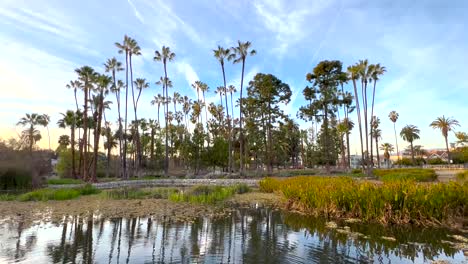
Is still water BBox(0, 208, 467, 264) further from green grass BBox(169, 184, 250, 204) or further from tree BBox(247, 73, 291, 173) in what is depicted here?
tree BBox(247, 73, 291, 173)

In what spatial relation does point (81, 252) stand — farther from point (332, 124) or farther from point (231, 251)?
point (332, 124)

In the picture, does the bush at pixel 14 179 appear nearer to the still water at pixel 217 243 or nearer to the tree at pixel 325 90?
the still water at pixel 217 243

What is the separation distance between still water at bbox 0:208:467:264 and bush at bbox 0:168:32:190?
18616 mm

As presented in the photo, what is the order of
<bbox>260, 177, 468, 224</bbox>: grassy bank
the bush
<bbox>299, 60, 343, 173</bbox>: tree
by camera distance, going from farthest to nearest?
<bbox>299, 60, 343, 173</bbox>: tree
the bush
<bbox>260, 177, 468, 224</bbox>: grassy bank

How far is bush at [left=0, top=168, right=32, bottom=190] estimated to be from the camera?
26578 millimetres

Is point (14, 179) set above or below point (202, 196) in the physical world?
above

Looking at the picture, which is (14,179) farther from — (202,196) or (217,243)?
(217,243)

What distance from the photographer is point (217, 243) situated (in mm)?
8984

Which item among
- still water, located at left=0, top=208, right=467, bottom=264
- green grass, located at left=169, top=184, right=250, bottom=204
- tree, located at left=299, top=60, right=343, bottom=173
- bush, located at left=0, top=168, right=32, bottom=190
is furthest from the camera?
tree, located at left=299, top=60, right=343, bottom=173

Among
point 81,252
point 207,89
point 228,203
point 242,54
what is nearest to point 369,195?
point 228,203

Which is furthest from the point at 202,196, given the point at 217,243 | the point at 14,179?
the point at 14,179

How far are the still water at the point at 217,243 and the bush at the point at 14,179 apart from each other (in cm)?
1862

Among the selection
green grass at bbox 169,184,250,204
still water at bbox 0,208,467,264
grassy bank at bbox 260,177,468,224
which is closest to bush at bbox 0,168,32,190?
green grass at bbox 169,184,250,204

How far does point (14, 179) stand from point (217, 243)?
25580 millimetres
